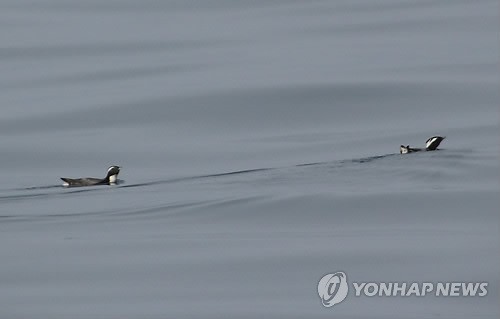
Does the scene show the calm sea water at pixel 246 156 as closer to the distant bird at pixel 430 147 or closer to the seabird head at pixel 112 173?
the distant bird at pixel 430 147

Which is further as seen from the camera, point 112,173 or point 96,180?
point 112,173

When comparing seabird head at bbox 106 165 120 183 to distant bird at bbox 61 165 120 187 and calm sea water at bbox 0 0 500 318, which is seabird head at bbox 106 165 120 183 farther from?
calm sea water at bbox 0 0 500 318

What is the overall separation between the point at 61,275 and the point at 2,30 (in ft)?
89.9

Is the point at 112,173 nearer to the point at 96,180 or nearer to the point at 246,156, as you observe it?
the point at 96,180

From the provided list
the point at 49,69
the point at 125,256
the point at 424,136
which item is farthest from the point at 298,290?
the point at 49,69


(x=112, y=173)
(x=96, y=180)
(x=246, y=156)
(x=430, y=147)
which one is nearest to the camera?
(x=96, y=180)

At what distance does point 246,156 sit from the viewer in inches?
1037

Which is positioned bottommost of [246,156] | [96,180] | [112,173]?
[96,180]

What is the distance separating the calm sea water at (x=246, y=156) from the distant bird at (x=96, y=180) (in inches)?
6.1

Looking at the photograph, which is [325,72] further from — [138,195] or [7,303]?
[7,303]

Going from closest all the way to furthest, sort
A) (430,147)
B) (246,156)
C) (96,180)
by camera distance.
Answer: (96,180)
(430,147)
(246,156)

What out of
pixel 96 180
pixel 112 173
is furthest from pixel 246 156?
pixel 96 180

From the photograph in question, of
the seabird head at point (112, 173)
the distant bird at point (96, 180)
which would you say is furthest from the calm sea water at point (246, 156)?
the seabird head at point (112, 173)

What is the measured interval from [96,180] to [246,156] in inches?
135
